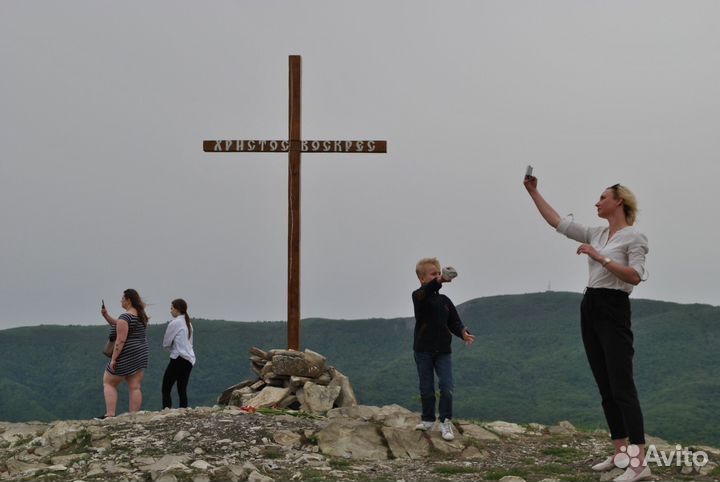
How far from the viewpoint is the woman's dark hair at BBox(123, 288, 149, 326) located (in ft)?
44.2

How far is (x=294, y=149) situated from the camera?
1633cm

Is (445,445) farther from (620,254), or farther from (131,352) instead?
(131,352)

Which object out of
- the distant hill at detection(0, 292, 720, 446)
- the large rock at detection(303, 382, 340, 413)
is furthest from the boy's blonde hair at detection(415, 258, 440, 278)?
the distant hill at detection(0, 292, 720, 446)

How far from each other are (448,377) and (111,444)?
4601mm

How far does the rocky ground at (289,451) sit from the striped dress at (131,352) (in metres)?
0.83

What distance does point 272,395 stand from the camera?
1468 centimetres

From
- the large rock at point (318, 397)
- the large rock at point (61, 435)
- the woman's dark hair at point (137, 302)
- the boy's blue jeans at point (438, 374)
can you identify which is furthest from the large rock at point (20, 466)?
the boy's blue jeans at point (438, 374)

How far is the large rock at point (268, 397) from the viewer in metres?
14.4

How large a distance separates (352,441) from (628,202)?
4970 millimetres

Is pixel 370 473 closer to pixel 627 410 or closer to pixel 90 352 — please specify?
pixel 627 410

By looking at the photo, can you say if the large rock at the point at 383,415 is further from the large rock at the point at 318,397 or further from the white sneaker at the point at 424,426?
the white sneaker at the point at 424,426

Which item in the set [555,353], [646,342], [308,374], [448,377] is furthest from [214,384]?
[448,377]

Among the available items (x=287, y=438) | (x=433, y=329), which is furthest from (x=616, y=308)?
(x=287, y=438)

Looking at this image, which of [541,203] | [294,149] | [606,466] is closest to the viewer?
[541,203]
